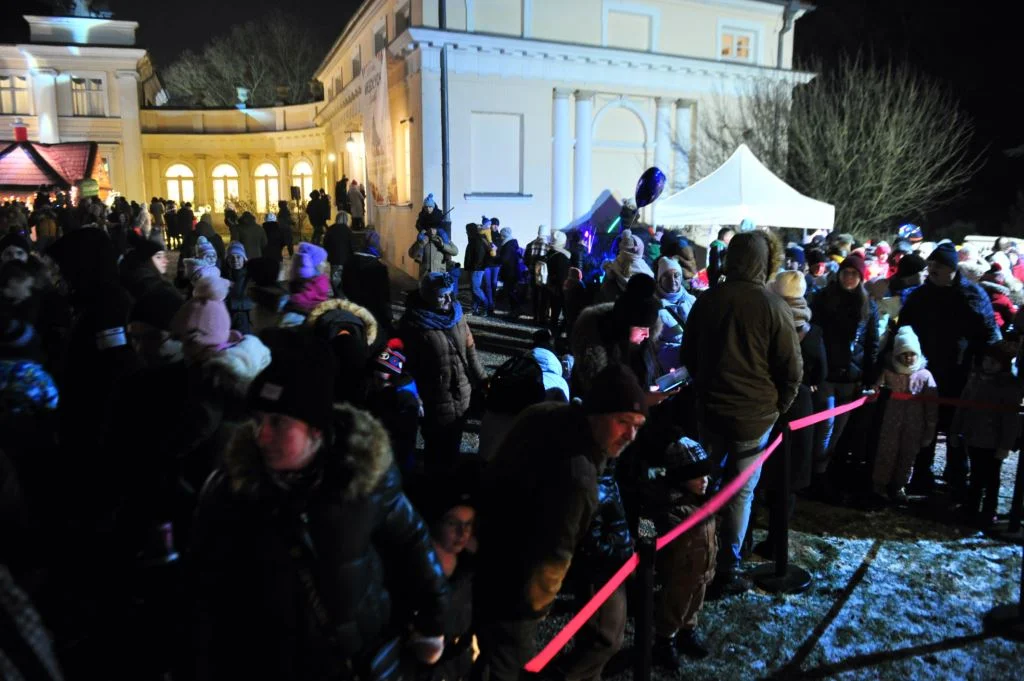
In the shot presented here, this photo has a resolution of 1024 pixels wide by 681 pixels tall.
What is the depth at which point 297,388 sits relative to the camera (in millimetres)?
2182

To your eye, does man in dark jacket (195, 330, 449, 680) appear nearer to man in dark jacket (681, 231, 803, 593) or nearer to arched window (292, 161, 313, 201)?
man in dark jacket (681, 231, 803, 593)

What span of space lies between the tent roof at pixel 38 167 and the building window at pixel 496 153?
42.6ft

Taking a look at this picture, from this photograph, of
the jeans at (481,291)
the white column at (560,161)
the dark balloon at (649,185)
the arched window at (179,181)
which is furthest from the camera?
the arched window at (179,181)

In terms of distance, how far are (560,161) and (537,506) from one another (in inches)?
757

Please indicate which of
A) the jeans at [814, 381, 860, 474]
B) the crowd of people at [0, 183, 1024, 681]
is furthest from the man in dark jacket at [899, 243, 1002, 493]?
the jeans at [814, 381, 860, 474]

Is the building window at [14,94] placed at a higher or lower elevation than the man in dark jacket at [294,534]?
higher

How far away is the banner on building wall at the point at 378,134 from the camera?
1930cm

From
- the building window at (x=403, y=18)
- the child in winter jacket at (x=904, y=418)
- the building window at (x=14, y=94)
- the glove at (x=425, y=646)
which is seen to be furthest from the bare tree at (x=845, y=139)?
the building window at (x=14, y=94)

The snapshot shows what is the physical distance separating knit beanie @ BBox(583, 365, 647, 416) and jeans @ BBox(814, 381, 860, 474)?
3.46 metres

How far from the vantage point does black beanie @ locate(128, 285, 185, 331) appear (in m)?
4.02

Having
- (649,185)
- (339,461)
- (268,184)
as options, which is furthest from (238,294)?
(268,184)

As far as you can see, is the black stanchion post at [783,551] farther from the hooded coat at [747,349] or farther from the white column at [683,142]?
the white column at [683,142]

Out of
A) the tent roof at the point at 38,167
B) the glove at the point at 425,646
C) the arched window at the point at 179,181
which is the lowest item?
the glove at the point at 425,646

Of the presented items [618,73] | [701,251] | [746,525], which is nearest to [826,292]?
[746,525]
